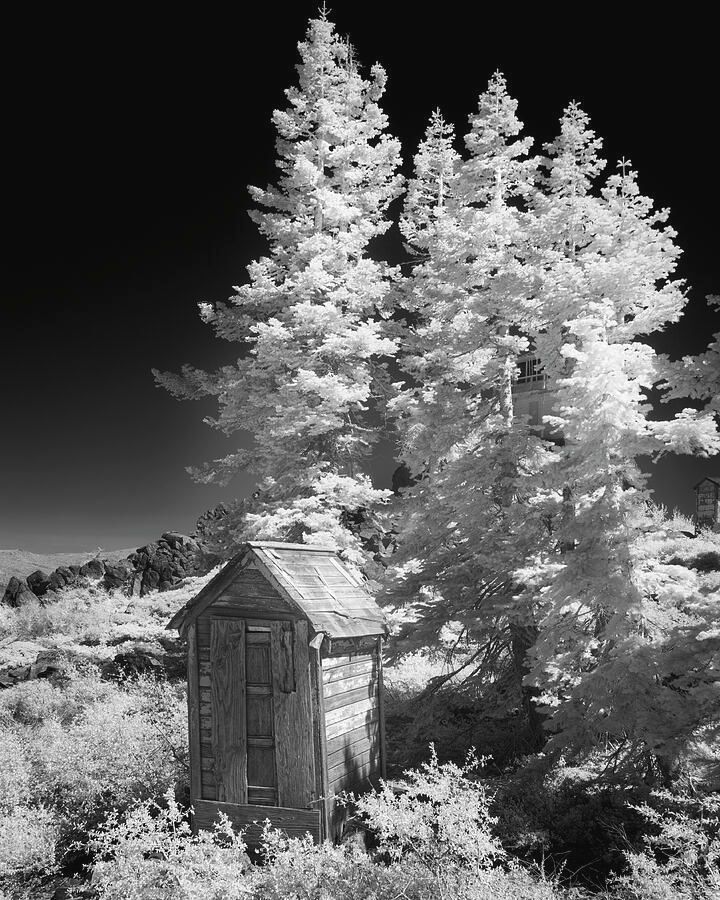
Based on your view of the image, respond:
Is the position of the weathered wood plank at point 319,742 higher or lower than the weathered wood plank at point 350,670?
lower

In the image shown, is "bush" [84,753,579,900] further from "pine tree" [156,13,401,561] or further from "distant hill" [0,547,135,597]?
"distant hill" [0,547,135,597]

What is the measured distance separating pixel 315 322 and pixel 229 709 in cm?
1076

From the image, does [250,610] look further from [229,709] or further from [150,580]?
[150,580]

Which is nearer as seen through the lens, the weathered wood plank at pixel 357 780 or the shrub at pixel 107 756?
the weathered wood plank at pixel 357 780

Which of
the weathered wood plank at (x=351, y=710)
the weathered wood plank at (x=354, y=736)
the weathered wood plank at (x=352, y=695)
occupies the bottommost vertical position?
the weathered wood plank at (x=354, y=736)

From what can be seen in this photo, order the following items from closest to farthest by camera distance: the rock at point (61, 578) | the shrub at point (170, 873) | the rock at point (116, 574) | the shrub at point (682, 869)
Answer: the shrub at point (682, 869), the shrub at point (170, 873), the rock at point (61, 578), the rock at point (116, 574)

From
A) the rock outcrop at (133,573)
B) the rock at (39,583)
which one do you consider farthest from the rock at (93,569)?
the rock at (39,583)

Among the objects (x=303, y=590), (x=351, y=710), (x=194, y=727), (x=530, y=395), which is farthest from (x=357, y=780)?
(x=530, y=395)

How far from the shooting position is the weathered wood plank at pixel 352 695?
9.53m

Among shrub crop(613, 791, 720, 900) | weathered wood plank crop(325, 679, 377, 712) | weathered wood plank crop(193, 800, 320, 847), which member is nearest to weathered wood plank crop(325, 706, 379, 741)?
weathered wood plank crop(325, 679, 377, 712)

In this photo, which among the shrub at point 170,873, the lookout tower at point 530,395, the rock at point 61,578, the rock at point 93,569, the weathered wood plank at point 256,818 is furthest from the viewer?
the rock at point 93,569

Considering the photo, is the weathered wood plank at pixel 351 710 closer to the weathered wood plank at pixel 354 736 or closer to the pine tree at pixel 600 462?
the weathered wood plank at pixel 354 736

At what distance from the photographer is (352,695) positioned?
10.3 m

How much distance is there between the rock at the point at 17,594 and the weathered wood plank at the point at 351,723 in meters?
24.0
